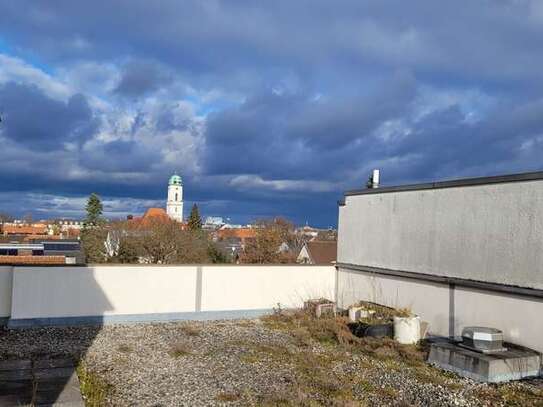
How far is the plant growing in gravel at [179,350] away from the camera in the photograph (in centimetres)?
787

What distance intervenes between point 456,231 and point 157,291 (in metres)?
6.31

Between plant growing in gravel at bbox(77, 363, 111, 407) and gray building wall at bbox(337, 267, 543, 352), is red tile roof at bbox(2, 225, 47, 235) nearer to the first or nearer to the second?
gray building wall at bbox(337, 267, 543, 352)

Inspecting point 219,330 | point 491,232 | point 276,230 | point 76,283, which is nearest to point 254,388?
point 219,330

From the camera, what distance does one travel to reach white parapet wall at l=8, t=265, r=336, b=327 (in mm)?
9633

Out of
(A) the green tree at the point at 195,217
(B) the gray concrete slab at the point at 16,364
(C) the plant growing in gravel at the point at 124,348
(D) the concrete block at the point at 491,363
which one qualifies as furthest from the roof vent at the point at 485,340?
(A) the green tree at the point at 195,217

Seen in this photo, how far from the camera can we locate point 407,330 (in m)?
8.72

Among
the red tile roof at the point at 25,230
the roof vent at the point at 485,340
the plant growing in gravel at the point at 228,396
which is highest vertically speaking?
the red tile roof at the point at 25,230

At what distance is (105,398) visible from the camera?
18.4 feet

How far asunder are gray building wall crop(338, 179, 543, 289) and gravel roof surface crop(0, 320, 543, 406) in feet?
6.53

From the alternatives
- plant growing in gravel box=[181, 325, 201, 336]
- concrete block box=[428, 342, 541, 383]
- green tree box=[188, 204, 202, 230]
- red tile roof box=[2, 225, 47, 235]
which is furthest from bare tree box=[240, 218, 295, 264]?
red tile roof box=[2, 225, 47, 235]

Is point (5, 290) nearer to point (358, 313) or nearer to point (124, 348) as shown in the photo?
point (124, 348)

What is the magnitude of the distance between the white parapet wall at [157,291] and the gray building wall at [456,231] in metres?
1.81

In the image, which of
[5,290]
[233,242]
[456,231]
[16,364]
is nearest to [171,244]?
[5,290]

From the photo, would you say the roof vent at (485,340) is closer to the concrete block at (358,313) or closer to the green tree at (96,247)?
the concrete block at (358,313)
